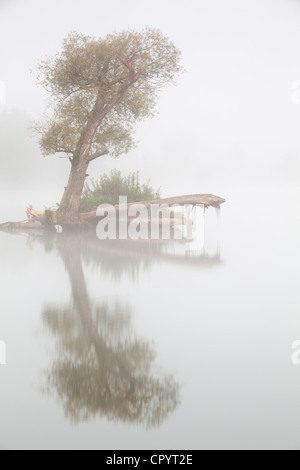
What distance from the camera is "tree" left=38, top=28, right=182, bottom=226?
18.4 meters

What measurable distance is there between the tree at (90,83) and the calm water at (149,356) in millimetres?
7336

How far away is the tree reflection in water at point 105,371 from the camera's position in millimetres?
4918

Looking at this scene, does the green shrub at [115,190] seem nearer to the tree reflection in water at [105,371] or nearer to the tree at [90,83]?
the tree at [90,83]

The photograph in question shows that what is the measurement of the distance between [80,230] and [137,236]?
2.26m

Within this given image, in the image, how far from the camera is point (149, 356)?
618 centimetres

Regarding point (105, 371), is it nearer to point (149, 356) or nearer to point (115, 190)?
point (149, 356)

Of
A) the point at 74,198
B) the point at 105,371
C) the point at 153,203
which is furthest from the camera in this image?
the point at 74,198

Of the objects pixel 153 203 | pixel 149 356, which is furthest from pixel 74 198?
pixel 149 356

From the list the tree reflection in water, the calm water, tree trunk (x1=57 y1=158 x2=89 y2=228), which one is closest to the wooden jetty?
tree trunk (x1=57 y1=158 x2=89 y2=228)

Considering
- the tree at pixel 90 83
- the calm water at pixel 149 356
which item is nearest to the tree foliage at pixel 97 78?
the tree at pixel 90 83

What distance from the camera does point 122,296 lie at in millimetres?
9109

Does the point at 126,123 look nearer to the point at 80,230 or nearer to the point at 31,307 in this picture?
the point at 80,230

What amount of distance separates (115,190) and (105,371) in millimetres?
Answer: 15576

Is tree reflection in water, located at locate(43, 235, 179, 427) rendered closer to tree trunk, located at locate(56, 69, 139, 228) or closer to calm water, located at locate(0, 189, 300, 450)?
calm water, located at locate(0, 189, 300, 450)
